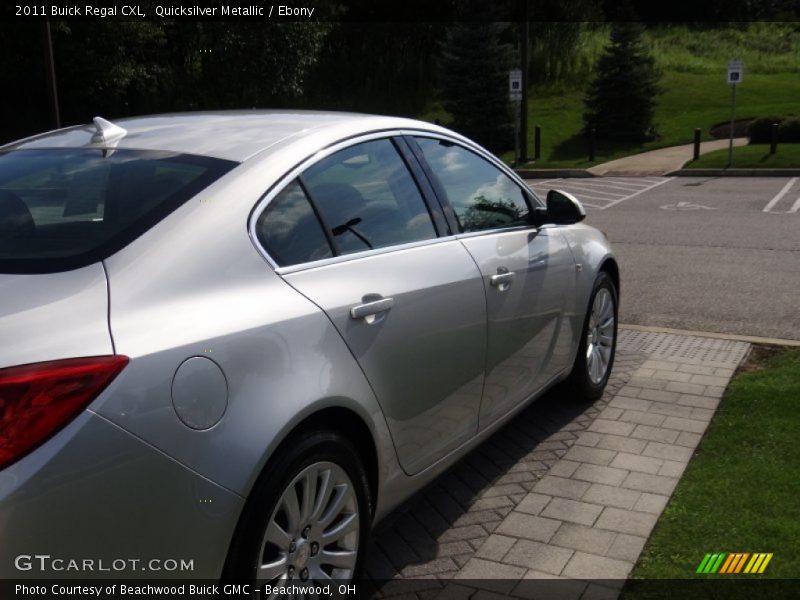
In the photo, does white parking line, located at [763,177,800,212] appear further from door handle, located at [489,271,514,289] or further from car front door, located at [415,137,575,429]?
Result: door handle, located at [489,271,514,289]

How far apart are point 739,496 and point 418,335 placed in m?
1.81

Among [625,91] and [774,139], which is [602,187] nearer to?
[774,139]

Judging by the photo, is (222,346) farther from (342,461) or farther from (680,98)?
(680,98)

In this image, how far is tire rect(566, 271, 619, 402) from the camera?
5234 millimetres

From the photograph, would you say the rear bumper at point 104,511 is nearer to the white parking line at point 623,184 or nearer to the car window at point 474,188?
the car window at point 474,188

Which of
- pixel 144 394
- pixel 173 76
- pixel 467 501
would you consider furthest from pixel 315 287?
pixel 173 76

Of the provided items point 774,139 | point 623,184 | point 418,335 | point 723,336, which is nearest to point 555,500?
point 418,335

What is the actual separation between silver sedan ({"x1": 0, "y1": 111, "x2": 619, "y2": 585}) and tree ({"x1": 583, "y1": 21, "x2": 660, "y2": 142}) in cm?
2806

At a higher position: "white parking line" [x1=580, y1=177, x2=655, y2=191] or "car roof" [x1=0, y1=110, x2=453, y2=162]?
"car roof" [x1=0, y1=110, x2=453, y2=162]

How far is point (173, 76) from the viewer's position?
41188 millimetres

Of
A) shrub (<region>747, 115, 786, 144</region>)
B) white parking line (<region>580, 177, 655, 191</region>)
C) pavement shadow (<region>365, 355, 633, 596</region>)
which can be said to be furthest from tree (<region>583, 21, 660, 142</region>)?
pavement shadow (<region>365, 355, 633, 596</region>)

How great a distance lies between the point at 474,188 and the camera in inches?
166

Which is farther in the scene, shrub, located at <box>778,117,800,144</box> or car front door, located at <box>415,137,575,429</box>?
shrub, located at <box>778,117,800,144</box>

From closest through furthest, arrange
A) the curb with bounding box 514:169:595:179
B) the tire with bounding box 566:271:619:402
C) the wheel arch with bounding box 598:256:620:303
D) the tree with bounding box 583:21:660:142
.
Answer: the tire with bounding box 566:271:619:402 < the wheel arch with bounding box 598:256:620:303 < the curb with bounding box 514:169:595:179 < the tree with bounding box 583:21:660:142
